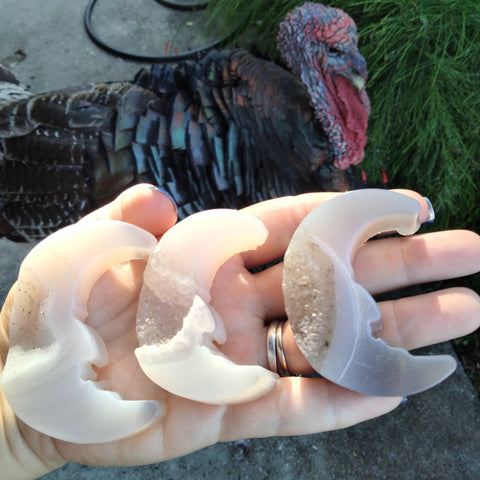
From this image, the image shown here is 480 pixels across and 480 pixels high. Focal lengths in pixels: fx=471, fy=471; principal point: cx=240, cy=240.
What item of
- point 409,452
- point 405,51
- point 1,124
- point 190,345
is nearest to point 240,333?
point 190,345

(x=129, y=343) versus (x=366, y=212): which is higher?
(x=366, y=212)

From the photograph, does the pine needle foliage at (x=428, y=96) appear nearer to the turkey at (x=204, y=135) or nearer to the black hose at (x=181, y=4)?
the turkey at (x=204, y=135)

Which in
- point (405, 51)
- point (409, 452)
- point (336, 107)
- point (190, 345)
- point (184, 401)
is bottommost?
point (409, 452)

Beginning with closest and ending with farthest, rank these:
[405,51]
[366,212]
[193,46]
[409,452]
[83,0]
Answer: [366,212]
[409,452]
[405,51]
[193,46]
[83,0]

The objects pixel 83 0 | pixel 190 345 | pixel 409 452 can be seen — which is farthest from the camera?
pixel 83 0

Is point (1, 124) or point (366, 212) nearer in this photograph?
point (366, 212)

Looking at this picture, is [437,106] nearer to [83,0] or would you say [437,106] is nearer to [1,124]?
[1,124]

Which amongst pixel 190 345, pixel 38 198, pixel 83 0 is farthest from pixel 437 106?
pixel 83 0
